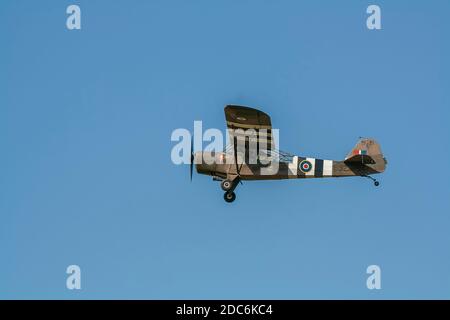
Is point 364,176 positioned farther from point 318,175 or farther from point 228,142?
point 228,142

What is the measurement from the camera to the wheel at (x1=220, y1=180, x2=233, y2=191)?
2889 cm

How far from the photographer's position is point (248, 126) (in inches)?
1113

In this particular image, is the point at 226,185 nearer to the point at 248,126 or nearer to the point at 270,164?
the point at 270,164

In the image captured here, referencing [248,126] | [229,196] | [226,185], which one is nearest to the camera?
[248,126]

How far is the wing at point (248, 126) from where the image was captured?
27.6 metres

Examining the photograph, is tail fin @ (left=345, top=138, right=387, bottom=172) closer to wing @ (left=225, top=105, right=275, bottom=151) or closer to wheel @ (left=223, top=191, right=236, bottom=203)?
wing @ (left=225, top=105, right=275, bottom=151)

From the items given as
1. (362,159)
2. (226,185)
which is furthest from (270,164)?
(362,159)

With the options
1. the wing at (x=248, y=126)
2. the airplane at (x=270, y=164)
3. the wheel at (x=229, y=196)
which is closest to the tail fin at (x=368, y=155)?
the airplane at (x=270, y=164)

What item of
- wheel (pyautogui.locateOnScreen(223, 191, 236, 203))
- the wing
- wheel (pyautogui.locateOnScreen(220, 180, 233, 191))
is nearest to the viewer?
the wing

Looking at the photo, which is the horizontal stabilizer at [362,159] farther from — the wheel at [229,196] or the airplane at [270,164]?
the wheel at [229,196]

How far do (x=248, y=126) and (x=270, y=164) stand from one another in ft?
5.29

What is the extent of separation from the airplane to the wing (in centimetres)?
3

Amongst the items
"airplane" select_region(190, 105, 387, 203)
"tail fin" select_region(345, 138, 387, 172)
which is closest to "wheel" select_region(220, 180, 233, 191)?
"airplane" select_region(190, 105, 387, 203)
